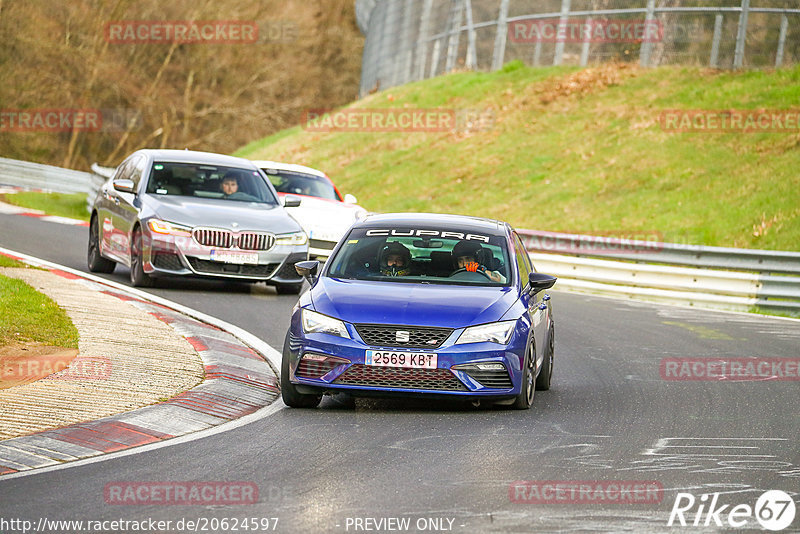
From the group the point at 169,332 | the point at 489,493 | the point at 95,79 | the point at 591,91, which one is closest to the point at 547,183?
the point at 591,91

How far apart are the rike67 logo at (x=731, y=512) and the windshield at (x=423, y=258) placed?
360cm

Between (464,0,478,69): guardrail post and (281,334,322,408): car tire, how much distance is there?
3230 cm

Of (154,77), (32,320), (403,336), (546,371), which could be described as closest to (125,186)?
(32,320)

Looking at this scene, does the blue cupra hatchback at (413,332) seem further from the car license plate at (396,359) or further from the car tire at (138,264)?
the car tire at (138,264)

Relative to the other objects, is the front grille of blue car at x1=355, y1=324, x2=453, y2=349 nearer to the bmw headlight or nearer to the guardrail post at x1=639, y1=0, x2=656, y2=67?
the bmw headlight

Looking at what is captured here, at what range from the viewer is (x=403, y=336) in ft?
29.4

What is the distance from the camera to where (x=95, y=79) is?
189ft

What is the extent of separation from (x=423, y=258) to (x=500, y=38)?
1174 inches

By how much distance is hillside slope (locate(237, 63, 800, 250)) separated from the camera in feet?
84.5

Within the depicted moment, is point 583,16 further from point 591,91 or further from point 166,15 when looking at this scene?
point 166,15

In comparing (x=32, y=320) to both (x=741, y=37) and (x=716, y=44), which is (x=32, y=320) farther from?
(x=716, y=44)

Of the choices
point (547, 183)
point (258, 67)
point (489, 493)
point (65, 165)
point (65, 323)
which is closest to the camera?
point (489, 493)

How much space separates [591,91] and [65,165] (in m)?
30.4

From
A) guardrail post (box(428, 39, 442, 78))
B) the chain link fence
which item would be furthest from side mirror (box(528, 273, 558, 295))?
guardrail post (box(428, 39, 442, 78))
